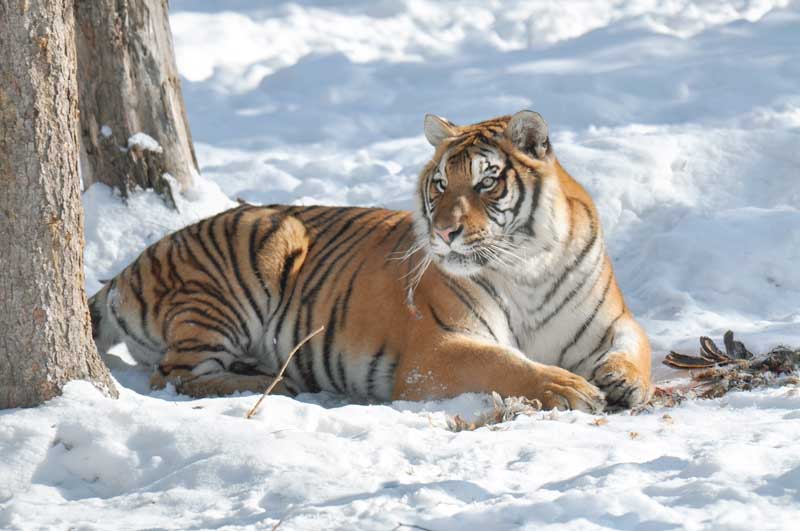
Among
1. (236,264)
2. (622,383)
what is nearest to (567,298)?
(622,383)

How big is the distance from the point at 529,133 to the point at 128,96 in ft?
8.09

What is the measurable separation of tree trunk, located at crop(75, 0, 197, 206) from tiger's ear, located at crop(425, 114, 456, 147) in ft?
6.41

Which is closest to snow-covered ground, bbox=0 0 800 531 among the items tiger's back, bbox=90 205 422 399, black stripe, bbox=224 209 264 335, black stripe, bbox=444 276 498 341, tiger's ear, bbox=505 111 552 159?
tiger's back, bbox=90 205 422 399

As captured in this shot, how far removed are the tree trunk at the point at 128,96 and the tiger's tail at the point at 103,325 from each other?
1.03 metres

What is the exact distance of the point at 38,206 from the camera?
3.11 m

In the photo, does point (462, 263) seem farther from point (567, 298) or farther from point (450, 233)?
point (567, 298)

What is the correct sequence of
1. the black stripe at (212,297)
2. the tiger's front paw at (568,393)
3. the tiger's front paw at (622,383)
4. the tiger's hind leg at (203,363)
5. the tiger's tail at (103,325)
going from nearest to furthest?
the tiger's front paw at (568,393) → the tiger's front paw at (622,383) → the tiger's hind leg at (203,363) → the black stripe at (212,297) → the tiger's tail at (103,325)

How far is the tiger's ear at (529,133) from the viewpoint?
13.5ft

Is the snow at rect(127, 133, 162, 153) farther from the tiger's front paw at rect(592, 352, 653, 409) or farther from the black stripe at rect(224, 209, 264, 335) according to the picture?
the tiger's front paw at rect(592, 352, 653, 409)

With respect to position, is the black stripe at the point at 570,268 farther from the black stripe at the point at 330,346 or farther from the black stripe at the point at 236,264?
the black stripe at the point at 236,264

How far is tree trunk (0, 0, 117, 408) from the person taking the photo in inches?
119

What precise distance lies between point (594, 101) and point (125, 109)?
4343 mm

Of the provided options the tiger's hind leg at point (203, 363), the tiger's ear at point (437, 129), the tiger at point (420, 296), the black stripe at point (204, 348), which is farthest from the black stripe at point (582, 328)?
the black stripe at point (204, 348)

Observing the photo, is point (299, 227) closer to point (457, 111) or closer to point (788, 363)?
point (788, 363)
